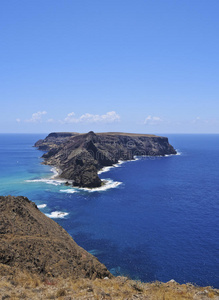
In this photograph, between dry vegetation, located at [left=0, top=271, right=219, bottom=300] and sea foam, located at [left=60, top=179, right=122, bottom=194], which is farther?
sea foam, located at [left=60, top=179, right=122, bottom=194]

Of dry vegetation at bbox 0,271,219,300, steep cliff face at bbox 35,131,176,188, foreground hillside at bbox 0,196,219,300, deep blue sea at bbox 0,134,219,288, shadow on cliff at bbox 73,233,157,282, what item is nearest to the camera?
dry vegetation at bbox 0,271,219,300

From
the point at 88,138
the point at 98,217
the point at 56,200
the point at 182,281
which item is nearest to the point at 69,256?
the point at 182,281

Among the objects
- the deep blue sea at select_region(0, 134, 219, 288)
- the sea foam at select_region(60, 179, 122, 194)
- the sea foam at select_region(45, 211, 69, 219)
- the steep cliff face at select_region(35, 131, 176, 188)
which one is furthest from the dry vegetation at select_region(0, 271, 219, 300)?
the steep cliff face at select_region(35, 131, 176, 188)

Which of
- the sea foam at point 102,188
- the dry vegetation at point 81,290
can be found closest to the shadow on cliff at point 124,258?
the dry vegetation at point 81,290

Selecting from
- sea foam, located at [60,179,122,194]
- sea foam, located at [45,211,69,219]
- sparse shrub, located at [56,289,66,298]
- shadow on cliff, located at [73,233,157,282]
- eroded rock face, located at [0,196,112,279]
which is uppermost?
sparse shrub, located at [56,289,66,298]

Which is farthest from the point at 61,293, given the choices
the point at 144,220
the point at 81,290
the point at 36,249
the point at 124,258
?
the point at 144,220

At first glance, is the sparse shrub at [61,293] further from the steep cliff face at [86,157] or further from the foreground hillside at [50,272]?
the steep cliff face at [86,157]

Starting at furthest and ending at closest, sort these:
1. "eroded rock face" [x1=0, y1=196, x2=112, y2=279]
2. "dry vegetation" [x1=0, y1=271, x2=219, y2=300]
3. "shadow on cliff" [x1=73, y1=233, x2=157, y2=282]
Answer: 1. "shadow on cliff" [x1=73, y1=233, x2=157, y2=282]
2. "eroded rock face" [x1=0, y1=196, x2=112, y2=279]
3. "dry vegetation" [x1=0, y1=271, x2=219, y2=300]

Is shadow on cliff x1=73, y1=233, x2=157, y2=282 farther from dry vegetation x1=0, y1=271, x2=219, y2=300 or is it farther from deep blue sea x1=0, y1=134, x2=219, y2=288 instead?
dry vegetation x1=0, y1=271, x2=219, y2=300

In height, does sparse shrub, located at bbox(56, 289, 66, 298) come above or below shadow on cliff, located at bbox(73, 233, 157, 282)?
above

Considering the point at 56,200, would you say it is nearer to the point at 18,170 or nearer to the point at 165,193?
the point at 165,193
